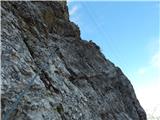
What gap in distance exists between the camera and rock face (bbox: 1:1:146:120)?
17147 millimetres

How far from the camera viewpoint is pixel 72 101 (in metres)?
21.4

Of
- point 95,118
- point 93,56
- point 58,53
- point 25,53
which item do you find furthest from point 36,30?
point 93,56

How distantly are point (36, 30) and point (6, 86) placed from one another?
29.0 ft

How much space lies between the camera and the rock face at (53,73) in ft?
56.3

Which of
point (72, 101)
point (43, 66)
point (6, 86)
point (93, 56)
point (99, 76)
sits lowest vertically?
point (6, 86)

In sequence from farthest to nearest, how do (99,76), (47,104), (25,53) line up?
1. (99,76)
2. (25,53)
3. (47,104)

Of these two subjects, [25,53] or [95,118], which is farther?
[95,118]

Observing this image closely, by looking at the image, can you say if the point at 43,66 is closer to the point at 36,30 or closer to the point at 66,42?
the point at 36,30

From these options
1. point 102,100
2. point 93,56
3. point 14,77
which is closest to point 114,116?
point 102,100

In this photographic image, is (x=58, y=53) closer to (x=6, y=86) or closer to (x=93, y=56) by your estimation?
(x=93, y=56)

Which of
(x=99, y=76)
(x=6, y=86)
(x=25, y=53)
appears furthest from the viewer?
(x=99, y=76)

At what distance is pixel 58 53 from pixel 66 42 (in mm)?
3441

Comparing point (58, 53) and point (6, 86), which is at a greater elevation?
point (58, 53)

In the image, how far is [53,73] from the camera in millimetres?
21891
